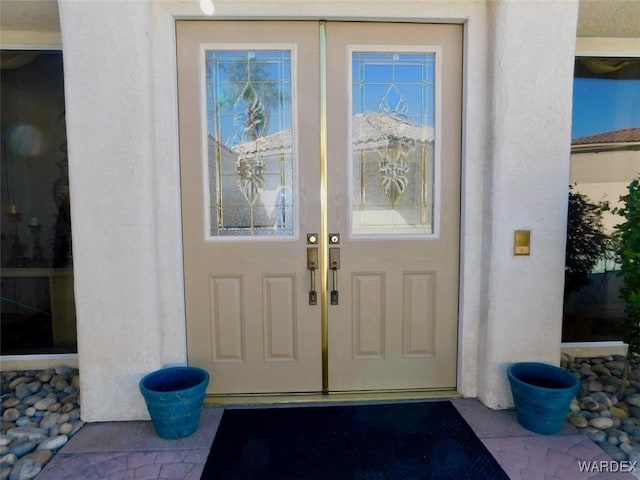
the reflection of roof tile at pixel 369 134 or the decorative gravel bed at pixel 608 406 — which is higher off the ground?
the reflection of roof tile at pixel 369 134

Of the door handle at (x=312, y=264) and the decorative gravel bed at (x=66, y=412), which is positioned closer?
the decorative gravel bed at (x=66, y=412)

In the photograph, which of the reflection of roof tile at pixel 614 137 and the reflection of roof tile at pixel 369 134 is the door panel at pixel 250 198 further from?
the reflection of roof tile at pixel 614 137

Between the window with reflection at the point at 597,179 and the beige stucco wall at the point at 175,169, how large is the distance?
1031 millimetres

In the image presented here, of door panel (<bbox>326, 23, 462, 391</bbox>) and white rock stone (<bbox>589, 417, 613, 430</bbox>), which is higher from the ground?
door panel (<bbox>326, 23, 462, 391</bbox>)

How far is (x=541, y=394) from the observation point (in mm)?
2164

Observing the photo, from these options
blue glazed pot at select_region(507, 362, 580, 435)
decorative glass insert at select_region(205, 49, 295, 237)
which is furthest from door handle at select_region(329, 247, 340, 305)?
blue glazed pot at select_region(507, 362, 580, 435)

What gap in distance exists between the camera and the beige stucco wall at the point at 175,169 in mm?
2242

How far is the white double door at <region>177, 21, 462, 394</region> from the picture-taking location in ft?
8.20

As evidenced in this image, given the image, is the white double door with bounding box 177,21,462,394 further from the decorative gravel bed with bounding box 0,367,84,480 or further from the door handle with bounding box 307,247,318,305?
the decorative gravel bed with bounding box 0,367,84,480

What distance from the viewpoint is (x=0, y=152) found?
3.20 m

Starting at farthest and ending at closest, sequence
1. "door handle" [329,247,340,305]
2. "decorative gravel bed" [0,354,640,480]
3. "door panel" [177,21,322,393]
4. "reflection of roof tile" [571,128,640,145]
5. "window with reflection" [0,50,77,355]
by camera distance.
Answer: "reflection of roof tile" [571,128,640,145]
"window with reflection" [0,50,77,355]
"door handle" [329,247,340,305]
"door panel" [177,21,322,393]
"decorative gravel bed" [0,354,640,480]

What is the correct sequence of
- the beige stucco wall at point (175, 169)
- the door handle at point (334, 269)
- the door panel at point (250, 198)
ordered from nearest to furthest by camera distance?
the beige stucco wall at point (175, 169)
the door panel at point (250, 198)
the door handle at point (334, 269)

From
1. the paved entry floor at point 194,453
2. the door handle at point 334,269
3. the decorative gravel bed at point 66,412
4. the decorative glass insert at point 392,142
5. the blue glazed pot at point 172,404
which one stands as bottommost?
the paved entry floor at point 194,453

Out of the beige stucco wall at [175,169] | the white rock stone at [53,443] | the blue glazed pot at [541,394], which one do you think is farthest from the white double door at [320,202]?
the white rock stone at [53,443]
